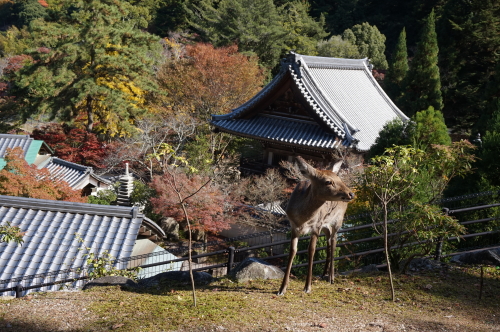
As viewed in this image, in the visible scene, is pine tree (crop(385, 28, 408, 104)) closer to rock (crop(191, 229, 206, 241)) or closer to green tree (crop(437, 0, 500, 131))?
green tree (crop(437, 0, 500, 131))

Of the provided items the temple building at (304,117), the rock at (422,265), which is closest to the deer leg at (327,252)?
the rock at (422,265)

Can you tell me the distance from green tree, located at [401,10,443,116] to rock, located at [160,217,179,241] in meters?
13.7

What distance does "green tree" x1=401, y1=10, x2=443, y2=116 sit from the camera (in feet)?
76.1

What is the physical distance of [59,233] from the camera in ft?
26.5

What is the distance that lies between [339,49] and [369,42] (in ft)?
13.9

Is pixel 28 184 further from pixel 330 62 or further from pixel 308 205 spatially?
pixel 330 62

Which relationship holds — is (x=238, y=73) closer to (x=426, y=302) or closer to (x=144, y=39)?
(x=144, y=39)

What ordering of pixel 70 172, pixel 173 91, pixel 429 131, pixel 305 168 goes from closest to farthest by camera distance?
pixel 305 168, pixel 429 131, pixel 70 172, pixel 173 91

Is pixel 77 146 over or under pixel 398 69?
under

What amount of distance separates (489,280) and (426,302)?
57.5 inches

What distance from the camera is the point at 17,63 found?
34188mm

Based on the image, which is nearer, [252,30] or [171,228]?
[171,228]

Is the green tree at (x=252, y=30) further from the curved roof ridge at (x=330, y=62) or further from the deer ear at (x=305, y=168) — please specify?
the deer ear at (x=305, y=168)

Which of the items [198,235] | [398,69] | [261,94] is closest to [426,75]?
[398,69]
